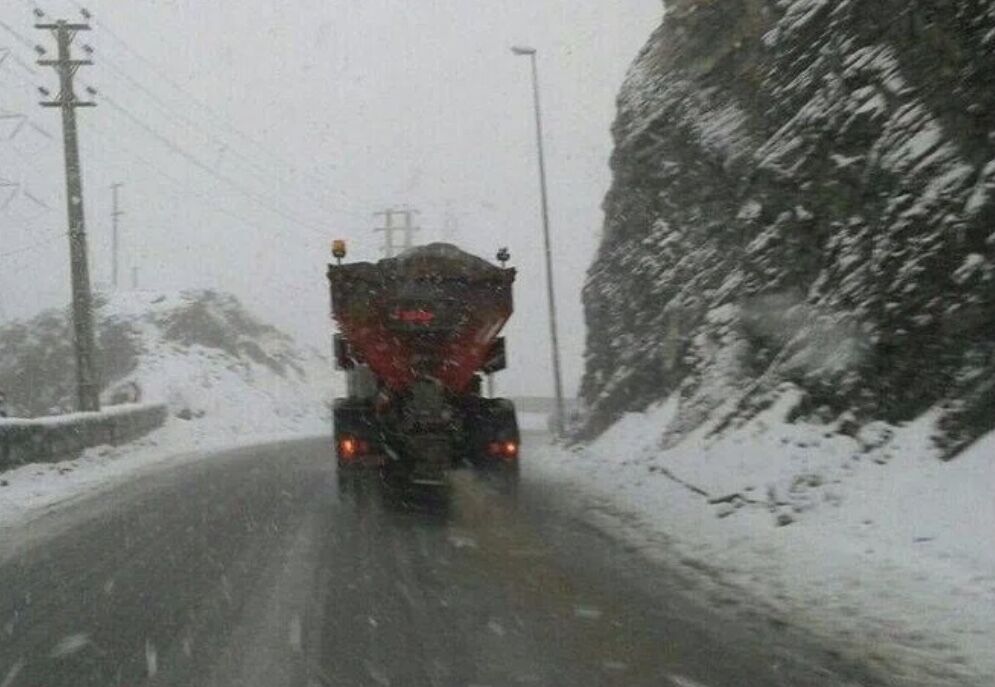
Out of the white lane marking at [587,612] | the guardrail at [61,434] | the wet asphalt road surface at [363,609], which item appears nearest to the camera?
the wet asphalt road surface at [363,609]

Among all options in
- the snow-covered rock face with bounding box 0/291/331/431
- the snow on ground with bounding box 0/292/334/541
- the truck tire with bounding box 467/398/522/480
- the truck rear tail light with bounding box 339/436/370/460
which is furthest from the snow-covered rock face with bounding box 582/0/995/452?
the snow-covered rock face with bounding box 0/291/331/431

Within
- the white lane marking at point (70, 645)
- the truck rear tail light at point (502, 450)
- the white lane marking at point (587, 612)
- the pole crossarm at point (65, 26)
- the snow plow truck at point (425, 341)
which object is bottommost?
the white lane marking at point (587, 612)

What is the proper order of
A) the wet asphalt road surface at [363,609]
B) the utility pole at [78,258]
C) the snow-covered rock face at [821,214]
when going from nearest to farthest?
the wet asphalt road surface at [363,609] → the snow-covered rock face at [821,214] → the utility pole at [78,258]

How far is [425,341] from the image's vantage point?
14898mm

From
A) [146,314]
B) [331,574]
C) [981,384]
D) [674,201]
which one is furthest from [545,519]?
[146,314]

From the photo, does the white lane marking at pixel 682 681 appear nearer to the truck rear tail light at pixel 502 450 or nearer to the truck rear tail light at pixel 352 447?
the truck rear tail light at pixel 352 447

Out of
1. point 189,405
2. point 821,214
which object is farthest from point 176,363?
point 821,214

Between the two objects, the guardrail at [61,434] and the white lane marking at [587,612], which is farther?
the guardrail at [61,434]

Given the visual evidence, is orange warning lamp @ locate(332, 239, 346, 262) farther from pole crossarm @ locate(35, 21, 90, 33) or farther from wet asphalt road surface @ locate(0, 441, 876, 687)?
pole crossarm @ locate(35, 21, 90, 33)

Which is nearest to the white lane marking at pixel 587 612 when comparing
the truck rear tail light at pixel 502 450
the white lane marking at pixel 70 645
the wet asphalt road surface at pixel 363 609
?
the wet asphalt road surface at pixel 363 609

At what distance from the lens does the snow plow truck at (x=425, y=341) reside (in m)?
14.4

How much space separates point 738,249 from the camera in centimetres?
1758

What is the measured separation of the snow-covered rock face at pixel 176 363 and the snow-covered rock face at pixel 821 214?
26.5 m

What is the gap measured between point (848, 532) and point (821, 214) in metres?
5.79
